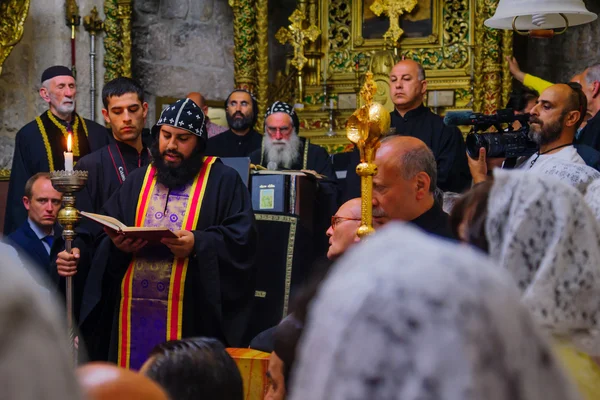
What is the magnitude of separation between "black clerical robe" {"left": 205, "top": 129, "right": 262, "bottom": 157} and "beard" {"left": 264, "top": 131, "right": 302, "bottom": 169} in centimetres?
61

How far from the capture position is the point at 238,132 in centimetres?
897

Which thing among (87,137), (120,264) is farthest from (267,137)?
(120,264)

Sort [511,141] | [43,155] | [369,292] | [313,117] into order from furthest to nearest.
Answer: [313,117], [43,155], [511,141], [369,292]

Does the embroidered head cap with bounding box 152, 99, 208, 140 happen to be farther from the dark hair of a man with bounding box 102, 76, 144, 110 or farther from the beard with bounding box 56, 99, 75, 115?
the beard with bounding box 56, 99, 75, 115

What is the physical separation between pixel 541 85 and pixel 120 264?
441cm

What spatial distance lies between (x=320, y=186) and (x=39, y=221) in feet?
6.81

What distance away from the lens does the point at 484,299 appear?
3.55 feet

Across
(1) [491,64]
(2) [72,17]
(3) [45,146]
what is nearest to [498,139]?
(3) [45,146]

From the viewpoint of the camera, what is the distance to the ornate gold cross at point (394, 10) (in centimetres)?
1006

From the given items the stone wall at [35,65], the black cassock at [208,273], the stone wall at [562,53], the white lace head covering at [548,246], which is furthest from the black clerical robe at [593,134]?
the stone wall at [35,65]

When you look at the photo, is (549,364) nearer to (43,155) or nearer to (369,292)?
(369,292)

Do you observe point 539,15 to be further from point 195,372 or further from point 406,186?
point 195,372

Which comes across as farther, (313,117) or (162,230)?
(313,117)

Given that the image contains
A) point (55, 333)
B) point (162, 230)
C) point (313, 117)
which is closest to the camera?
point (55, 333)
